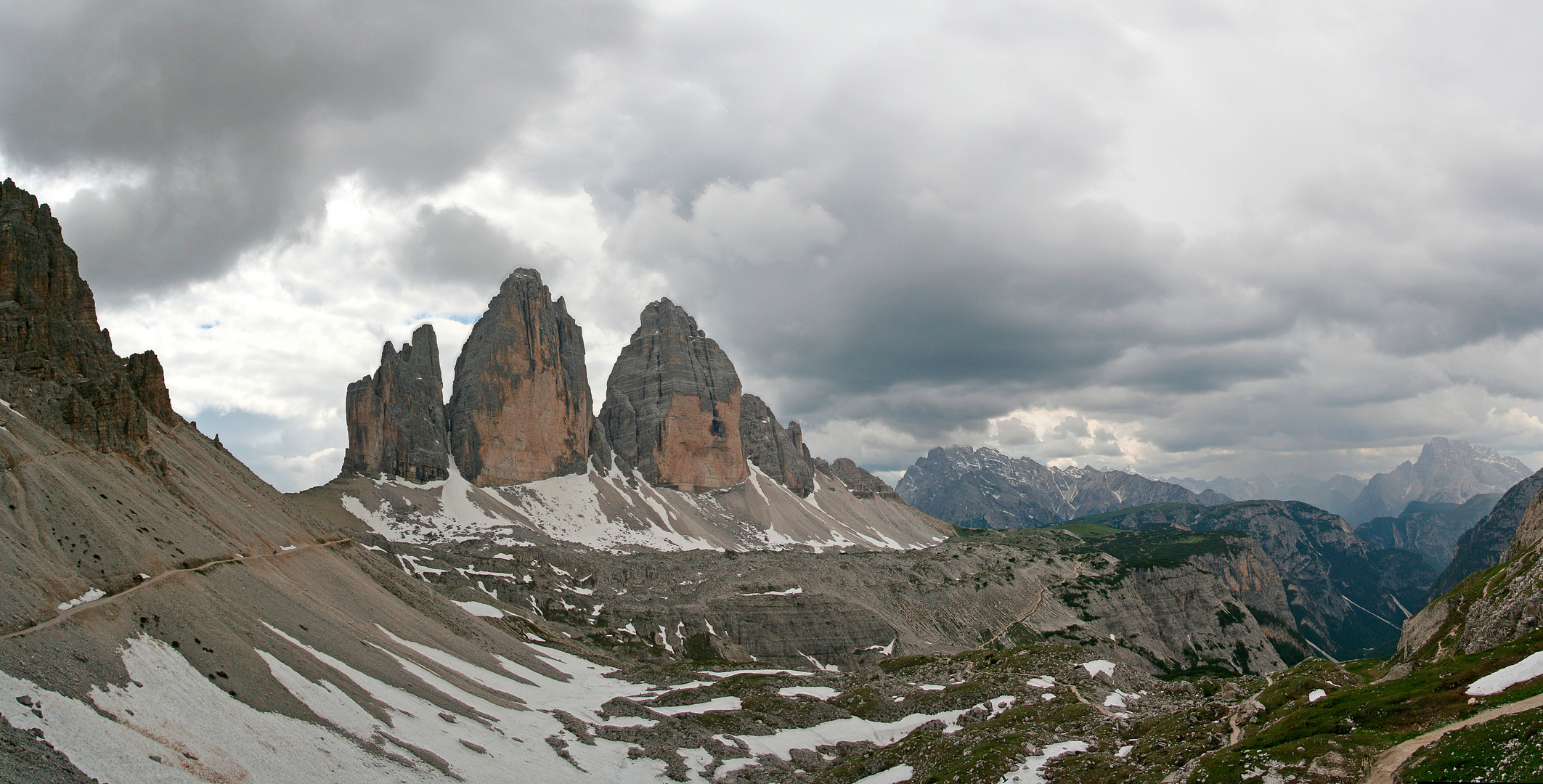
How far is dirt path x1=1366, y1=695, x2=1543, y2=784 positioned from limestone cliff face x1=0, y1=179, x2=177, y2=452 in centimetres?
8282

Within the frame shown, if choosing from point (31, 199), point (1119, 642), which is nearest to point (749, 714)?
point (31, 199)

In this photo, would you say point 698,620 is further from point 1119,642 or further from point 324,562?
point 1119,642

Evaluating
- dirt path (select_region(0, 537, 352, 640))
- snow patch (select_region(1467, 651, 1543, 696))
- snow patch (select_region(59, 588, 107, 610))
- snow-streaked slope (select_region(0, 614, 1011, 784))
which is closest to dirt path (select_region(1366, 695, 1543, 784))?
snow patch (select_region(1467, 651, 1543, 696))

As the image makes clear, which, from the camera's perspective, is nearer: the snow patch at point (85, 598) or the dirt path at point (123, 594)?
the dirt path at point (123, 594)

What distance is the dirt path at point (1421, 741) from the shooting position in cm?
2586

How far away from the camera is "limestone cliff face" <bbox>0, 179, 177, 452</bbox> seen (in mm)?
61156

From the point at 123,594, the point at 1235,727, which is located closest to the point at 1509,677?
the point at 1235,727

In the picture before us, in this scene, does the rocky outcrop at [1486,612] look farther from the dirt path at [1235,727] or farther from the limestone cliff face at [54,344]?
the limestone cliff face at [54,344]

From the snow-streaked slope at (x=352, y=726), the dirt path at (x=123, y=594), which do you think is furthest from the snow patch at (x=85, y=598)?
the snow-streaked slope at (x=352, y=726)

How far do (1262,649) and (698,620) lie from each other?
14606 centimetres

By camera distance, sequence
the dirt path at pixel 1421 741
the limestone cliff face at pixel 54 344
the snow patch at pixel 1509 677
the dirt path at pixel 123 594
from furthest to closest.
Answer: the limestone cliff face at pixel 54 344
the dirt path at pixel 123 594
the snow patch at pixel 1509 677
the dirt path at pixel 1421 741

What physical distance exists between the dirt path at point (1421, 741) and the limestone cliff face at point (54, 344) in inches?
3261

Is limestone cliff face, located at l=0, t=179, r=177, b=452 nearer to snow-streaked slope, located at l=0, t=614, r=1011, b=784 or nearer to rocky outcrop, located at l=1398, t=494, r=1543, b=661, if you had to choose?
snow-streaked slope, located at l=0, t=614, r=1011, b=784

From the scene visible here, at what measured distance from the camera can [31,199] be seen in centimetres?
7794
